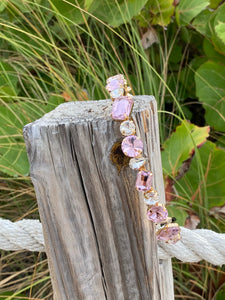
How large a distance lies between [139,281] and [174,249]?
0.18 meters

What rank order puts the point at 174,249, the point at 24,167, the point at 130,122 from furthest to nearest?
the point at 24,167
the point at 174,249
the point at 130,122

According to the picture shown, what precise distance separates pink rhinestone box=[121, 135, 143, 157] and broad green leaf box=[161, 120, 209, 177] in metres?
0.65

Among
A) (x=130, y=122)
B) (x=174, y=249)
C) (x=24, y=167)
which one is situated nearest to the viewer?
(x=130, y=122)

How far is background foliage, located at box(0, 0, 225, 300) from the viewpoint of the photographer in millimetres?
1062

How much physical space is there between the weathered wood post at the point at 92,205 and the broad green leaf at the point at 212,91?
871mm

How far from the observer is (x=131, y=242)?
52cm

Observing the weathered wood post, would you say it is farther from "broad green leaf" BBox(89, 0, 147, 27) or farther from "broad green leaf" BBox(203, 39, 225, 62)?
"broad green leaf" BBox(203, 39, 225, 62)

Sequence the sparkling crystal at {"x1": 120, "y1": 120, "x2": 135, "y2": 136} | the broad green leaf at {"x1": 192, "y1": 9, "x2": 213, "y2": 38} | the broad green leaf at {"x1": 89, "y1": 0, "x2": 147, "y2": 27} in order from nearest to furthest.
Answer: the sparkling crystal at {"x1": 120, "y1": 120, "x2": 135, "y2": 136}
the broad green leaf at {"x1": 89, "y1": 0, "x2": 147, "y2": 27}
the broad green leaf at {"x1": 192, "y1": 9, "x2": 213, "y2": 38}

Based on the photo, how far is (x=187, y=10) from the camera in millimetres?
1349

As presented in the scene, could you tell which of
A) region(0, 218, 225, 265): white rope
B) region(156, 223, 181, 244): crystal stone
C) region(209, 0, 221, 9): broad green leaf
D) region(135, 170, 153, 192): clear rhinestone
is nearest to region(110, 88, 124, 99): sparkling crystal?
region(135, 170, 153, 192): clear rhinestone

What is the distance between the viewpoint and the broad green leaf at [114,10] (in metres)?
1.21

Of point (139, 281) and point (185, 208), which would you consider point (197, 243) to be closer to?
point (139, 281)

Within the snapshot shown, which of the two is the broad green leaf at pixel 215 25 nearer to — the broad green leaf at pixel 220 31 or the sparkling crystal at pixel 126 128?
the broad green leaf at pixel 220 31

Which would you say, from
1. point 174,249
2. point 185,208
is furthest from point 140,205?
point 185,208
